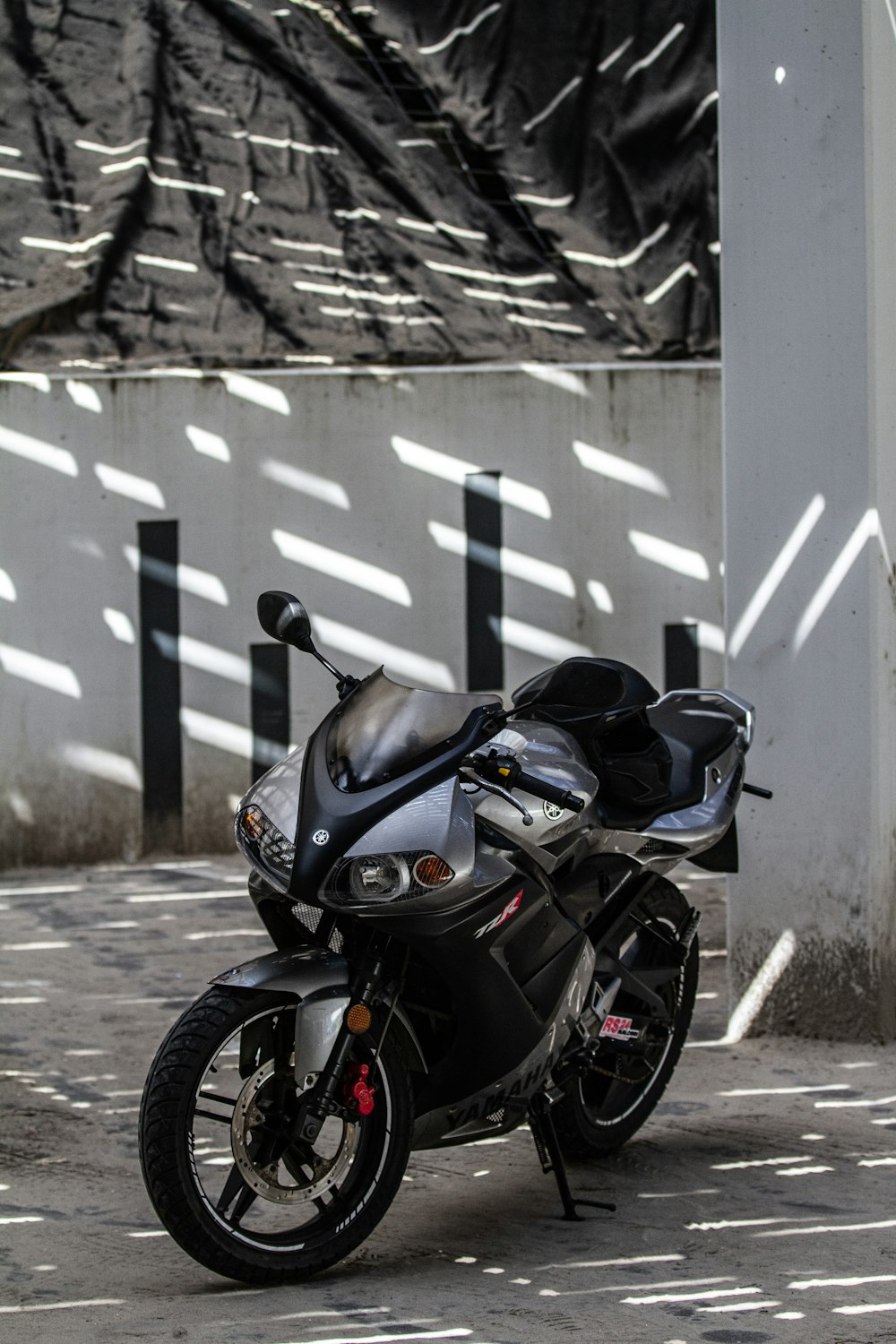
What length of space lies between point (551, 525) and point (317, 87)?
2465mm

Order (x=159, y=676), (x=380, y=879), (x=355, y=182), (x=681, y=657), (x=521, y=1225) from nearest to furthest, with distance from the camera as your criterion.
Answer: (x=380, y=879)
(x=521, y=1225)
(x=159, y=676)
(x=681, y=657)
(x=355, y=182)

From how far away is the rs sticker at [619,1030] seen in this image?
3.51 m

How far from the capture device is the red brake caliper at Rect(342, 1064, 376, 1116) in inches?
113

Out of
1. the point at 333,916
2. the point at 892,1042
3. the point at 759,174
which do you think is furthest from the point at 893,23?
the point at 333,916

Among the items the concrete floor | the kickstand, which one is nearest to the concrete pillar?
the concrete floor

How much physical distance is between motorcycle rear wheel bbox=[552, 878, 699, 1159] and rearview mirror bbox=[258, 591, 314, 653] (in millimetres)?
978

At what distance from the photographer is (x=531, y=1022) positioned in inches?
122

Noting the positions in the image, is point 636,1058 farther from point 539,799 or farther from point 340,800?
point 340,800

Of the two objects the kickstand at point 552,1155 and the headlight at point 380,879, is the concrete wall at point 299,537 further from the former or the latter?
the headlight at point 380,879

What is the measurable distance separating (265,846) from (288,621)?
45 cm

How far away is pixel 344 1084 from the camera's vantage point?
114 inches

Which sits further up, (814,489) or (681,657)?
(814,489)

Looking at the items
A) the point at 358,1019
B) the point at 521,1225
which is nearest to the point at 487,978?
the point at 358,1019

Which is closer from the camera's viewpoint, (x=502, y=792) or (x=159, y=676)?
(x=502, y=792)
